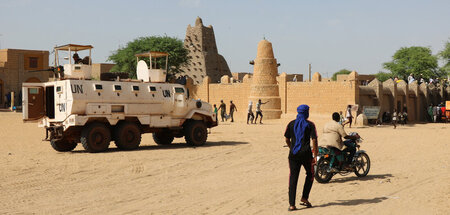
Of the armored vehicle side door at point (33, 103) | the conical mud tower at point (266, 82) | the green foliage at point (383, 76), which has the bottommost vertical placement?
the armored vehicle side door at point (33, 103)

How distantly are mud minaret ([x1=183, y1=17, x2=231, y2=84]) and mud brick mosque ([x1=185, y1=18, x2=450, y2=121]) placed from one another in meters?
23.4

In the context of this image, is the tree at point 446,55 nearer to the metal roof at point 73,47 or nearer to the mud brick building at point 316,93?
the mud brick building at point 316,93

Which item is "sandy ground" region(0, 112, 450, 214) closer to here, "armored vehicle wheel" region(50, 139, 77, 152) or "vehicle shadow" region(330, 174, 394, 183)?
"vehicle shadow" region(330, 174, 394, 183)

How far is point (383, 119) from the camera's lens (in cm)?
3372

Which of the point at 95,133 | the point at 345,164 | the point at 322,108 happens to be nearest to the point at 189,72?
the point at 322,108

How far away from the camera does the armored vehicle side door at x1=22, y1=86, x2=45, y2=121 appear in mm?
15985

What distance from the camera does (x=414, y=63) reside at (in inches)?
2559

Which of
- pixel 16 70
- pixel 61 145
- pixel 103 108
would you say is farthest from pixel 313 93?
pixel 16 70

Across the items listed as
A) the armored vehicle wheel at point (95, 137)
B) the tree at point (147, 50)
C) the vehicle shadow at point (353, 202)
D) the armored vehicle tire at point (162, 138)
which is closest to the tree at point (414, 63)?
the tree at point (147, 50)

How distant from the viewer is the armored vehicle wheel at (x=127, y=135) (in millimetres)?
16297

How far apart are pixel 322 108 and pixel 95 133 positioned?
20895mm

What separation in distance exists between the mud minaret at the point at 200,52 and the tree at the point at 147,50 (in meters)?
11.4

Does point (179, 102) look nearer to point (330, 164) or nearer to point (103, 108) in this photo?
point (103, 108)

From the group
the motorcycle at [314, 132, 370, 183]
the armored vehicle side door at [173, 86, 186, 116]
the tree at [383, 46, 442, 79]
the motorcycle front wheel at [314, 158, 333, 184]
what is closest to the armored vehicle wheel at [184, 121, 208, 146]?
the armored vehicle side door at [173, 86, 186, 116]
